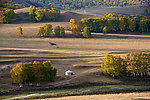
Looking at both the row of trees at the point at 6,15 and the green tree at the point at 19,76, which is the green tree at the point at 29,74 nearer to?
the green tree at the point at 19,76

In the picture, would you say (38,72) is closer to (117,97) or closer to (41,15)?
(117,97)

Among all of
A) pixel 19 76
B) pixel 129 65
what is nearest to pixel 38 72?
pixel 19 76

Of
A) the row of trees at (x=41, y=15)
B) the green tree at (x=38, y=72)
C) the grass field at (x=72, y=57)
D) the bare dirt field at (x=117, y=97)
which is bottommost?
the grass field at (x=72, y=57)

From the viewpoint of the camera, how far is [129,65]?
4638 cm

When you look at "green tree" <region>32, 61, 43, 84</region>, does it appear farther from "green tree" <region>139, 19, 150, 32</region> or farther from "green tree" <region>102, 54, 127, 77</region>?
"green tree" <region>139, 19, 150, 32</region>

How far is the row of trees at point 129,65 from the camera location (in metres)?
44.8

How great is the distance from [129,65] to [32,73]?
16661 millimetres

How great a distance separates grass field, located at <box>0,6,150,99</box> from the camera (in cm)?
3919

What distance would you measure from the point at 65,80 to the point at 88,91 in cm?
693

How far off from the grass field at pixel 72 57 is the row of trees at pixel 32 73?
1.06 m

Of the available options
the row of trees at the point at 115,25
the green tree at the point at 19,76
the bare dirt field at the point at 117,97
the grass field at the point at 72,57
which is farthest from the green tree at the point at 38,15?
the bare dirt field at the point at 117,97

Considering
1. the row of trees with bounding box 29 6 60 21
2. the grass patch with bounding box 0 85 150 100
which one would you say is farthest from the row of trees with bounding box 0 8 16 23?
the grass patch with bounding box 0 85 150 100

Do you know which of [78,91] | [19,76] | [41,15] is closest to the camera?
[78,91]

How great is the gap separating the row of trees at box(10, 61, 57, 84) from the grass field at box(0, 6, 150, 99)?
106 centimetres
